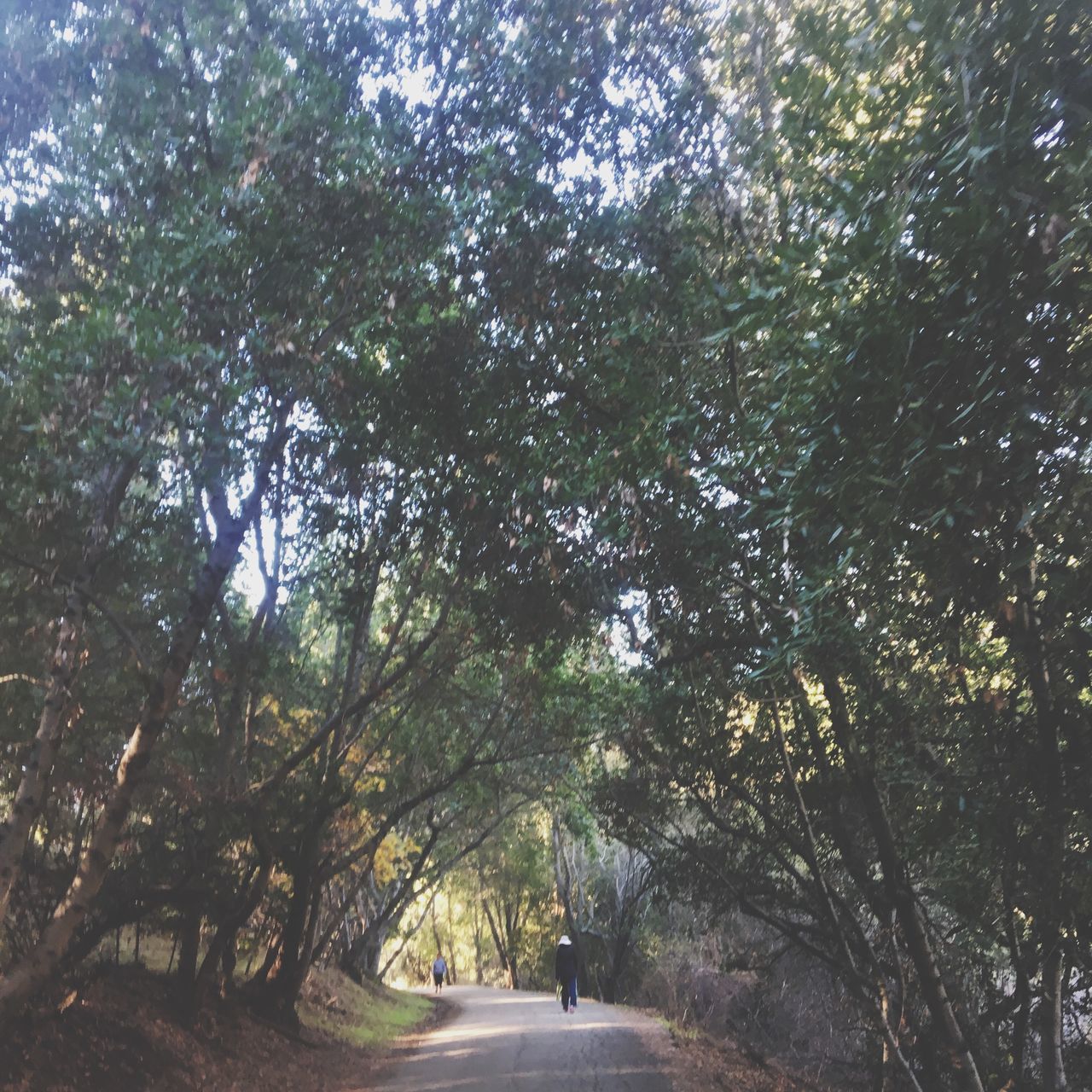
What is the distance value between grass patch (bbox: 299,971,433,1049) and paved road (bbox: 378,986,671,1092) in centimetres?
119

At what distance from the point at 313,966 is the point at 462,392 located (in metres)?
18.2

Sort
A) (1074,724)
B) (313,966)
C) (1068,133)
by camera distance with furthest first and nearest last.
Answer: (313,966) → (1074,724) → (1068,133)

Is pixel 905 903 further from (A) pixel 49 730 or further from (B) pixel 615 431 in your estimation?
(A) pixel 49 730

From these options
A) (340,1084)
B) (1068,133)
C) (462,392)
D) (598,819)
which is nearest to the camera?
(1068,133)

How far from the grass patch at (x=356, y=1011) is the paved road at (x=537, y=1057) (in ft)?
3.89

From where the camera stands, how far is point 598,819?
1571 centimetres

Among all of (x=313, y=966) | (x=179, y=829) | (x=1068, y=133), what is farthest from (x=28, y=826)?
(x=313, y=966)

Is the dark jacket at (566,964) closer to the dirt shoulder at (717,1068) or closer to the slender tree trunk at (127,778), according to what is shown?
the dirt shoulder at (717,1068)

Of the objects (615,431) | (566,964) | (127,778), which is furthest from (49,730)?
(566,964)

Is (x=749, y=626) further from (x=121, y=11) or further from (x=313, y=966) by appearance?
(x=313, y=966)

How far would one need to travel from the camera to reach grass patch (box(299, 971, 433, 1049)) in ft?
53.9

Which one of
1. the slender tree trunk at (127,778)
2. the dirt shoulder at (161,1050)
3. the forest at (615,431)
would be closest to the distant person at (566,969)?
the dirt shoulder at (161,1050)

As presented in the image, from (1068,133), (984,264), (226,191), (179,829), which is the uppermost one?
(226,191)

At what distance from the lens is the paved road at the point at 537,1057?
10.9 meters
